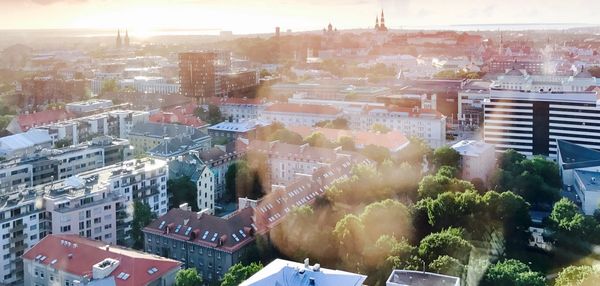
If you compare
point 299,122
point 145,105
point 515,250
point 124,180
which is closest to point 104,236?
point 124,180

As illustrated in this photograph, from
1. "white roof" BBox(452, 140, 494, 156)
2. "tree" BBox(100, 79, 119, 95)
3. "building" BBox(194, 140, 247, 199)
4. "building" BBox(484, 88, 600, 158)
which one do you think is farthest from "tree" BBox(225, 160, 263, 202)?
"tree" BBox(100, 79, 119, 95)

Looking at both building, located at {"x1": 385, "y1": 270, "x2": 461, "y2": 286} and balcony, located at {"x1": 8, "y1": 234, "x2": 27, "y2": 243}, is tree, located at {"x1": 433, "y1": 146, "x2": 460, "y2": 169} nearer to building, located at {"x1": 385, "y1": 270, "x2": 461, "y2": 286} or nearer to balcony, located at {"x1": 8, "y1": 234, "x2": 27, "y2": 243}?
building, located at {"x1": 385, "y1": 270, "x2": 461, "y2": 286}

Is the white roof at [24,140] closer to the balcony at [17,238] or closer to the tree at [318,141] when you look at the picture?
the balcony at [17,238]

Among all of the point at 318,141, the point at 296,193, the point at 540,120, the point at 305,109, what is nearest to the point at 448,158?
the point at 318,141

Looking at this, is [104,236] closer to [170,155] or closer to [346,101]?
[170,155]

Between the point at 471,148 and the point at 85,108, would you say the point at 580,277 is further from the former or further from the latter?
the point at 85,108

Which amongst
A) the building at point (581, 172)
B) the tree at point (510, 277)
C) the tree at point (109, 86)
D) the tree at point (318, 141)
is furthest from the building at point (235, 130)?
the tree at point (109, 86)
